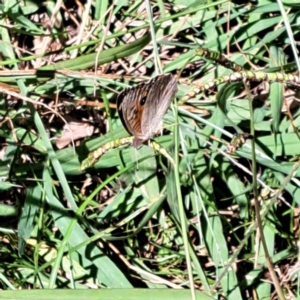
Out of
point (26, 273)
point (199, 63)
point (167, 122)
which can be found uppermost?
point (199, 63)

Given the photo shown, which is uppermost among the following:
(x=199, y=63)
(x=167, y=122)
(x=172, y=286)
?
(x=199, y=63)

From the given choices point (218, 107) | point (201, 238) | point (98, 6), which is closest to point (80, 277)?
point (201, 238)

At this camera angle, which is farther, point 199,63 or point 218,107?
point 199,63

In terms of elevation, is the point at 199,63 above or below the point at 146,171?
above

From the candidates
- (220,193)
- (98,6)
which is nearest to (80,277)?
(220,193)

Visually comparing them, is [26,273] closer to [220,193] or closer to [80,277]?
[80,277]

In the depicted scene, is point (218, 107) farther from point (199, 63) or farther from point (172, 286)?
point (172, 286)
